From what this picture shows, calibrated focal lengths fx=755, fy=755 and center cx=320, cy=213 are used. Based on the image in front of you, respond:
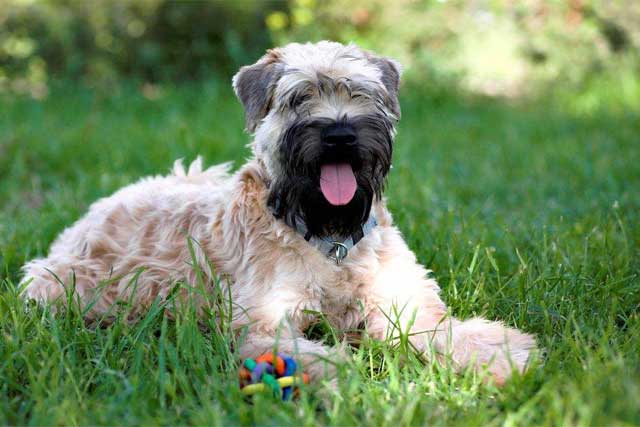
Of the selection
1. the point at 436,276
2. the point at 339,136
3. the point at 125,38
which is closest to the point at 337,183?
the point at 339,136

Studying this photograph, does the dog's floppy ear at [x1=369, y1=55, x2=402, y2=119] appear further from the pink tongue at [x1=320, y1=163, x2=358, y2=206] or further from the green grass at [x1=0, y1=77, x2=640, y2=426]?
the green grass at [x1=0, y1=77, x2=640, y2=426]

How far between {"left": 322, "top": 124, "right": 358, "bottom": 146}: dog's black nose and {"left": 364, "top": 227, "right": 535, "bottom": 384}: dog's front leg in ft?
2.46

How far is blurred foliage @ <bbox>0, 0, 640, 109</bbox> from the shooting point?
11.9 meters

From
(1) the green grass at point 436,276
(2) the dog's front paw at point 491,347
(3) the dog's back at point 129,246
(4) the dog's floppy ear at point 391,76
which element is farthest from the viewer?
(3) the dog's back at point 129,246

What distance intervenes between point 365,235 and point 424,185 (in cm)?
301

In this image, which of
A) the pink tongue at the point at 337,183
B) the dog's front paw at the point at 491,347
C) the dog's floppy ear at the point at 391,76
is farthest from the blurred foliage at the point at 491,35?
the dog's front paw at the point at 491,347

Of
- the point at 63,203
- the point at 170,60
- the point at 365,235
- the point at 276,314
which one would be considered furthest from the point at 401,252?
the point at 170,60

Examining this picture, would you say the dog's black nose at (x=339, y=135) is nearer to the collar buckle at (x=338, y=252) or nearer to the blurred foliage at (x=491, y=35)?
the collar buckle at (x=338, y=252)

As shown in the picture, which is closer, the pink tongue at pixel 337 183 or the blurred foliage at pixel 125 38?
the pink tongue at pixel 337 183

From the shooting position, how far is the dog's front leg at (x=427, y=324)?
3.49 m

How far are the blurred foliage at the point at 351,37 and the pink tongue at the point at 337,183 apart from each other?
332 inches

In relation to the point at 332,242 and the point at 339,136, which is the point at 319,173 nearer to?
the point at 339,136

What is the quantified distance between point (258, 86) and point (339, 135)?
66 centimetres

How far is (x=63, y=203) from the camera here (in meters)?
6.33
